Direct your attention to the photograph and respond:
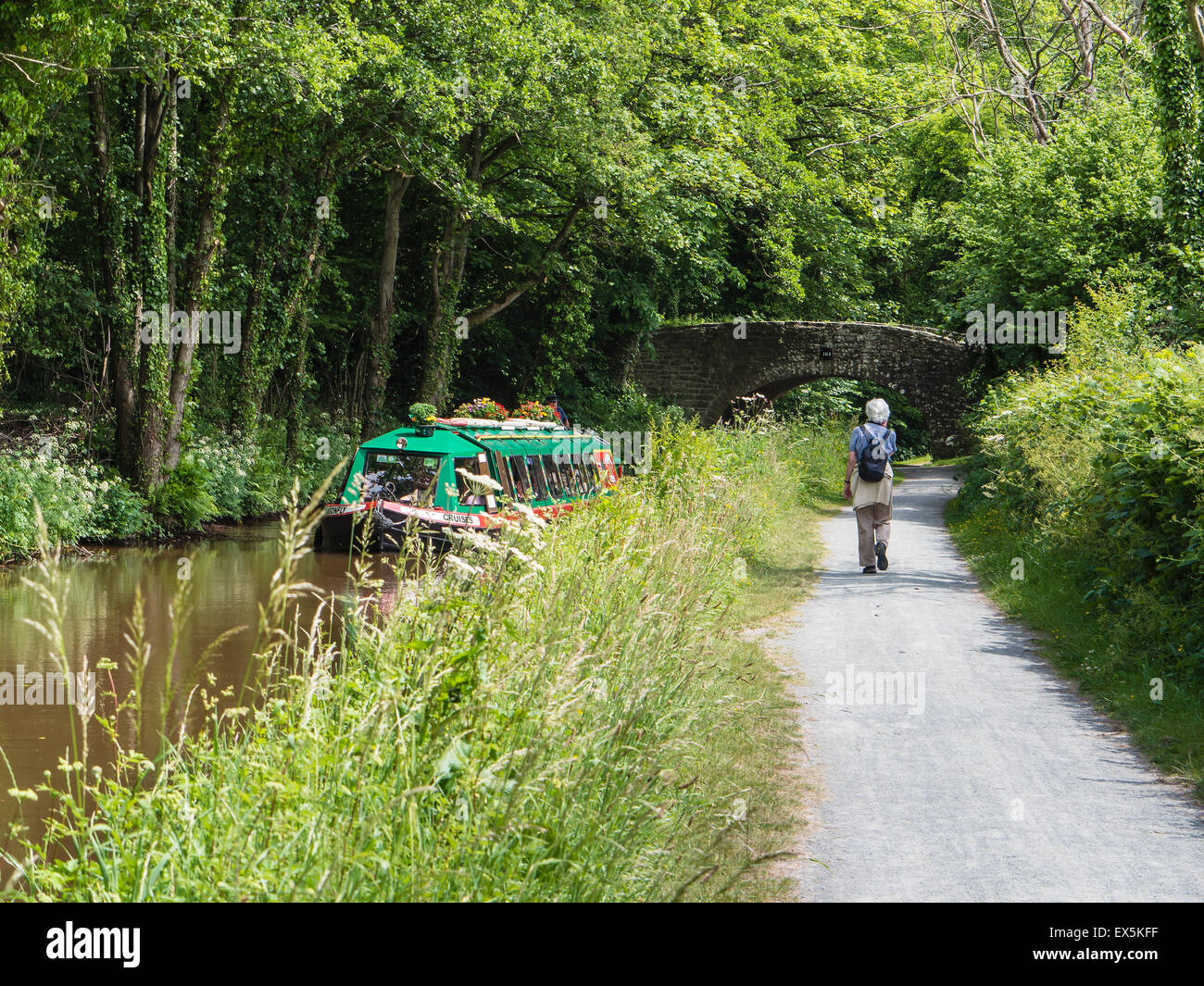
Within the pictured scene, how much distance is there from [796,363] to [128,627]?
25.0m

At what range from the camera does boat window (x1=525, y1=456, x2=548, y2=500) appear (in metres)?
16.4

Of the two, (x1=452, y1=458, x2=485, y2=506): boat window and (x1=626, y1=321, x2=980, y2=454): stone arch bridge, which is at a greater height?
(x1=626, y1=321, x2=980, y2=454): stone arch bridge

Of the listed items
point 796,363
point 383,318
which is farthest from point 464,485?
point 796,363

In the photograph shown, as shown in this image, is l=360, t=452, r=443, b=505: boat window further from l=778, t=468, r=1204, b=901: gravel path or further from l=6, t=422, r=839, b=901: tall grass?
l=6, t=422, r=839, b=901: tall grass

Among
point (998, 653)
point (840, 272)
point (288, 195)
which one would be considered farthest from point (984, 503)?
point (840, 272)

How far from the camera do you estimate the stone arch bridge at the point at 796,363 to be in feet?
106

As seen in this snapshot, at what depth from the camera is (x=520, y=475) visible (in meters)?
16.1

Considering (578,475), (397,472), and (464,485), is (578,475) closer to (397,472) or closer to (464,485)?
(464,485)

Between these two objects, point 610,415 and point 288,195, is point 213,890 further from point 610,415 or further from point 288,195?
point 610,415

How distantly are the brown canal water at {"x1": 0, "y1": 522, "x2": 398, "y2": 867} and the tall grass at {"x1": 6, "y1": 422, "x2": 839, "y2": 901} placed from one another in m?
0.38

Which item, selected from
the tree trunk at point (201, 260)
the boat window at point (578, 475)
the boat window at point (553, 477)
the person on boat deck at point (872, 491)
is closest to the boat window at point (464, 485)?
the boat window at point (553, 477)

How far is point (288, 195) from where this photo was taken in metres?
22.0

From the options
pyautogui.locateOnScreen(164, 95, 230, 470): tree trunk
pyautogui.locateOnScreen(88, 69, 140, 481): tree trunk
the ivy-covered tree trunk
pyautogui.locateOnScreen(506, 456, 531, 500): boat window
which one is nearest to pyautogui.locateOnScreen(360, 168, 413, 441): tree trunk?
pyautogui.locateOnScreen(164, 95, 230, 470): tree trunk
